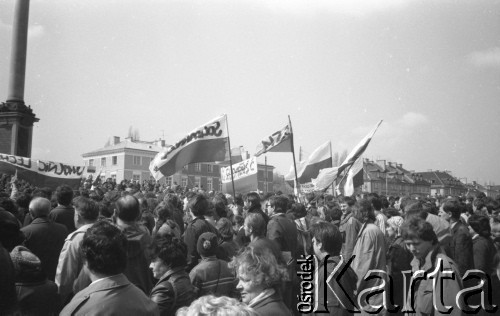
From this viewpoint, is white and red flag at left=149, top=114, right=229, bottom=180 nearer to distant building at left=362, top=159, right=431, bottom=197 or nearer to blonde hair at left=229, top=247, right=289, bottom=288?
blonde hair at left=229, top=247, right=289, bottom=288

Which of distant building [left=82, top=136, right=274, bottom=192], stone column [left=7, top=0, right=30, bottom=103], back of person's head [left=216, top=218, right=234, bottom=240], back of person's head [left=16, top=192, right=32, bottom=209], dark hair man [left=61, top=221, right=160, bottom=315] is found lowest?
dark hair man [left=61, top=221, right=160, bottom=315]

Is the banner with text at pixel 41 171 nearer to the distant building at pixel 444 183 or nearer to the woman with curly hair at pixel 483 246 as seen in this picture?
the woman with curly hair at pixel 483 246

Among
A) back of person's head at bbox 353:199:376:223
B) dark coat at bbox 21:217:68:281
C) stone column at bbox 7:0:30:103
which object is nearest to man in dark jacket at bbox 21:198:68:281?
dark coat at bbox 21:217:68:281

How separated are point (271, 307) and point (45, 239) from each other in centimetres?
342

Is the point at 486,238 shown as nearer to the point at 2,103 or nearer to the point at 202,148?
the point at 202,148

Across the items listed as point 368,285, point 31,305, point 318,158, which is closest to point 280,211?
point 368,285

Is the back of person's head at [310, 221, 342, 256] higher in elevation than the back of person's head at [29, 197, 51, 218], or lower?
lower

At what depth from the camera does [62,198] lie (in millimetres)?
6492

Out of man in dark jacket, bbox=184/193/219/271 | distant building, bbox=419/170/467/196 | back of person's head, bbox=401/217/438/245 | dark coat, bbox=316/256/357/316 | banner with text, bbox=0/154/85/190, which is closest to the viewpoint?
dark coat, bbox=316/256/357/316

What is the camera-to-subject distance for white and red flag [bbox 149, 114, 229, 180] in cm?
1174

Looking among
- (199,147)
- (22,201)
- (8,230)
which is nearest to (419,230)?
(8,230)

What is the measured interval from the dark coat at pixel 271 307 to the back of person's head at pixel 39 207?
3475 millimetres

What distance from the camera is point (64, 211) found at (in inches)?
255

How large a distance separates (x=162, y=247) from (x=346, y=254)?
4.03 metres
